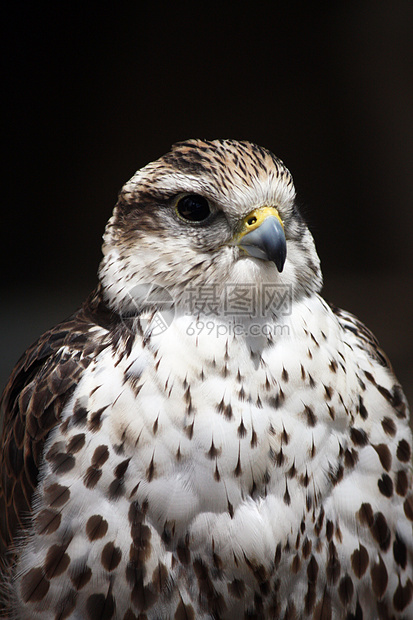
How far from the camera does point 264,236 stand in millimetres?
1199

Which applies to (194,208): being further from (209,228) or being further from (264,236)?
(264,236)

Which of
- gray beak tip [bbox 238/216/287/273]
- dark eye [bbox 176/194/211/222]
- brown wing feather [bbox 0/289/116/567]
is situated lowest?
brown wing feather [bbox 0/289/116/567]

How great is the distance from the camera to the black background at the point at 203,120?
321 centimetres

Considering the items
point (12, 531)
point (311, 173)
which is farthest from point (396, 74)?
point (12, 531)

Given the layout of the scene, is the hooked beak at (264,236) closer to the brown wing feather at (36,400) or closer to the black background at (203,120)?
the brown wing feather at (36,400)

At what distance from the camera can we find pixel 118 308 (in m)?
1.33

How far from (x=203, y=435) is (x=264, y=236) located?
1.33ft

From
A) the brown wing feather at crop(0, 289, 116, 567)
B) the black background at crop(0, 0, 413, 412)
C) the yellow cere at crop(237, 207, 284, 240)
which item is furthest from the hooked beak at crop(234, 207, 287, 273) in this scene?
the black background at crop(0, 0, 413, 412)

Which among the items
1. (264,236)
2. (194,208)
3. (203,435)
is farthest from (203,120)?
(203,435)

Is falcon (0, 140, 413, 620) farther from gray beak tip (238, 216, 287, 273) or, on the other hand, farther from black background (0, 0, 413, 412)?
black background (0, 0, 413, 412)

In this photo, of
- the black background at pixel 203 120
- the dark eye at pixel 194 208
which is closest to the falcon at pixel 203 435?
the dark eye at pixel 194 208

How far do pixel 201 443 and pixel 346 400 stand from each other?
34 cm

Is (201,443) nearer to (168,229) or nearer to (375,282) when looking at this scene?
(168,229)

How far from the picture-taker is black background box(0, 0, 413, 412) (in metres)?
3.21
